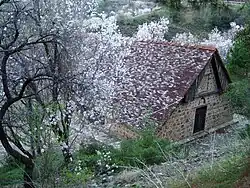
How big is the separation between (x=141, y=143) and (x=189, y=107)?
6.28m

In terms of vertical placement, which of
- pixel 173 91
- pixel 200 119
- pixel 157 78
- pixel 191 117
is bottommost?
pixel 200 119

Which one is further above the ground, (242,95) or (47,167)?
(242,95)

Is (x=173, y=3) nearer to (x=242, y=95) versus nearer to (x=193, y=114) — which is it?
(x=242, y=95)

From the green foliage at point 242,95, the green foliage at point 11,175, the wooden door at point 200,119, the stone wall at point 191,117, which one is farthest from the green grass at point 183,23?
the green foliage at point 11,175

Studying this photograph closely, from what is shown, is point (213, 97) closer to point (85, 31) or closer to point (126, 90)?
point (126, 90)

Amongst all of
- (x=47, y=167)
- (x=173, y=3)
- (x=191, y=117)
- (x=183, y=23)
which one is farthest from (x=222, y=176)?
(x=183, y=23)

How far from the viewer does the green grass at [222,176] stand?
8255 millimetres

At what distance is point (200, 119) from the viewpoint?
21312mm

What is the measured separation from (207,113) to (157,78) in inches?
124

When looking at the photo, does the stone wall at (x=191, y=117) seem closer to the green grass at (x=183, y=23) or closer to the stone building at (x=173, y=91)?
the stone building at (x=173, y=91)

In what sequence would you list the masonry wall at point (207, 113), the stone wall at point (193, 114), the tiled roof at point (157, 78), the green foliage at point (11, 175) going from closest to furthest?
the green foliage at point (11, 175)
the tiled roof at point (157, 78)
the stone wall at point (193, 114)
the masonry wall at point (207, 113)

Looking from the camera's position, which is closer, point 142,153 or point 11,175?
point 11,175

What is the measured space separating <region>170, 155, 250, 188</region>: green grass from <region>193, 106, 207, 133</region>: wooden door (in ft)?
38.7

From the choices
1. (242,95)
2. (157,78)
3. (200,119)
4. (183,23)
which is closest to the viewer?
(242,95)
